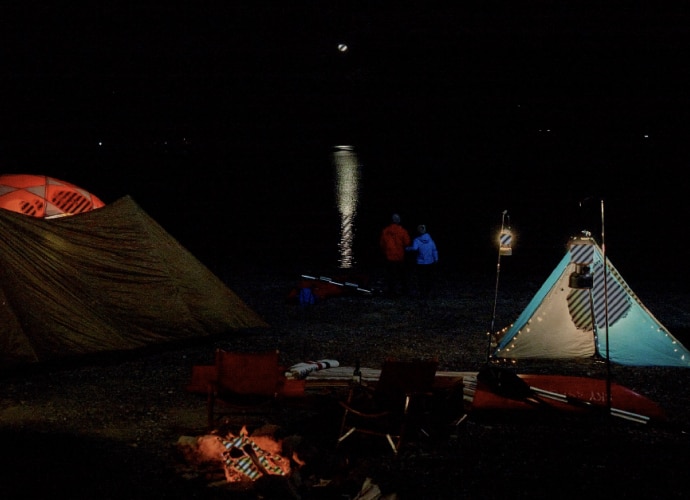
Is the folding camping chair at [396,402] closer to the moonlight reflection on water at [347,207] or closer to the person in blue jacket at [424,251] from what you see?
the person in blue jacket at [424,251]

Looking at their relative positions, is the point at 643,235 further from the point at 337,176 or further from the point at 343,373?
the point at 337,176

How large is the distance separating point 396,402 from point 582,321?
4161 mm

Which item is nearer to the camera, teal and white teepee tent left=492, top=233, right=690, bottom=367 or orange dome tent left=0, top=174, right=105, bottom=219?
teal and white teepee tent left=492, top=233, right=690, bottom=367

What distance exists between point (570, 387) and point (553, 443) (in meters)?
1.12

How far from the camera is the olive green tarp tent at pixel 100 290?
29.1 ft

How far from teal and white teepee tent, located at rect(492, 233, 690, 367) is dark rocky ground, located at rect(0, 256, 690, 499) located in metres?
0.30

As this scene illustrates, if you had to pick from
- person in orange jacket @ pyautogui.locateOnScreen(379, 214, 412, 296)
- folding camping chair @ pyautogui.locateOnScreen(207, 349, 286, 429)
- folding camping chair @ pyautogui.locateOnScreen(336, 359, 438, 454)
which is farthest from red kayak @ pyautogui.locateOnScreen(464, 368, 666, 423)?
person in orange jacket @ pyautogui.locateOnScreen(379, 214, 412, 296)

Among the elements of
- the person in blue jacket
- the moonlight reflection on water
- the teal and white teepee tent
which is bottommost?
the teal and white teepee tent

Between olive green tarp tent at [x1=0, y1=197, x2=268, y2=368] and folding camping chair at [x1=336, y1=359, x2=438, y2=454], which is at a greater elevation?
olive green tarp tent at [x1=0, y1=197, x2=268, y2=368]

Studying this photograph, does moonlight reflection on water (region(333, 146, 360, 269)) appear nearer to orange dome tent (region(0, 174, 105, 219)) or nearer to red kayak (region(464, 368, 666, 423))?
orange dome tent (region(0, 174, 105, 219))

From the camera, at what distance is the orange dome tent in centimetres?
1111

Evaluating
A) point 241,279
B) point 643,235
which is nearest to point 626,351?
point 241,279

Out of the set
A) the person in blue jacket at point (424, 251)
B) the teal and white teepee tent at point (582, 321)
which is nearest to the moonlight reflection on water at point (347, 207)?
the person in blue jacket at point (424, 251)

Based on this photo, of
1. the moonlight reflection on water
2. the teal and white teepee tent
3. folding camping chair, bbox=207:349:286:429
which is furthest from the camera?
the moonlight reflection on water
